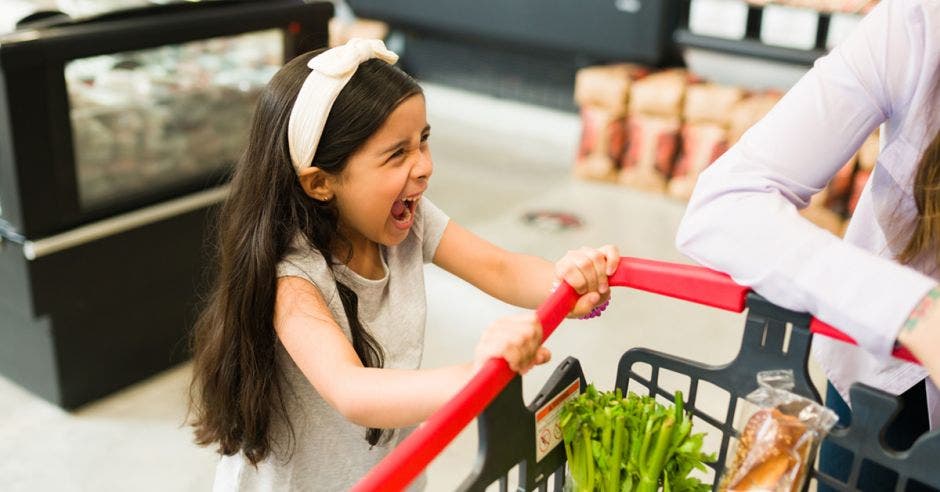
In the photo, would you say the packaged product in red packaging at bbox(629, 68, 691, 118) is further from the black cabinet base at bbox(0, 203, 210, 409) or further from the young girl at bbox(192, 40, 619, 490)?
the young girl at bbox(192, 40, 619, 490)

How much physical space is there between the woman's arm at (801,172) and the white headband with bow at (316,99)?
0.48 m

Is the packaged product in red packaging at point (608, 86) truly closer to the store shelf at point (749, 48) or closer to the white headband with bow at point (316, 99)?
the store shelf at point (749, 48)

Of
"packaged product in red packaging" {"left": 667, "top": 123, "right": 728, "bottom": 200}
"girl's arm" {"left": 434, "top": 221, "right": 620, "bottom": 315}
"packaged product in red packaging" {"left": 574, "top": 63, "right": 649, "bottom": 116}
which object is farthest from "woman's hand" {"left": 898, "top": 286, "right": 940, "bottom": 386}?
"packaged product in red packaging" {"left": 574, "top": 63, "right": 649, "bottom": 116}

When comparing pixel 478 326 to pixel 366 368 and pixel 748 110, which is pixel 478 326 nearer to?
pixel 748 110

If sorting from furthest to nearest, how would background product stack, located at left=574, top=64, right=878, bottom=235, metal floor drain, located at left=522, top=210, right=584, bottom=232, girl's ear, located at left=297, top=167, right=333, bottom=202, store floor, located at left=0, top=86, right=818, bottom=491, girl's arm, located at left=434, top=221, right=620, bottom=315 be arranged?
background product stack, located at left=574, top=64, right=878, bottom=235, metal floor drain, located at left=522, top=210, right=584, bottom=232, store floor, located at left=0, top=86, right=818, bottom=491, girl's arm, located at left=434, top=221, right=620, bottom=315, girl's ear, located at left=297, top=167, right=333, bottom=202

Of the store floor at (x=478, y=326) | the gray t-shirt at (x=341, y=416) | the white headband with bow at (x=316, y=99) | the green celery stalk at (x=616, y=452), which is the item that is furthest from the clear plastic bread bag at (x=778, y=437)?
the store floor at (x=478, y=326)

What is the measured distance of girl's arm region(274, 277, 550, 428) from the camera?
0.97 meters

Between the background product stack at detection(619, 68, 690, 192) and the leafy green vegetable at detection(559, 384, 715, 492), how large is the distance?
3318 millimetres

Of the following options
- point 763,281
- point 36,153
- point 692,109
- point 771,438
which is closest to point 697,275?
point 763,281

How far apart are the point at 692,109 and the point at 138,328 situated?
257 cm

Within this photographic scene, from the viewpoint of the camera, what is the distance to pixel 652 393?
1147mm

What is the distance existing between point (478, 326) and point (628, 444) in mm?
2075

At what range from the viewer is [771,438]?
105cm

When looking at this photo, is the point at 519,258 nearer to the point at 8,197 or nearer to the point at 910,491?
the point at 910,491
